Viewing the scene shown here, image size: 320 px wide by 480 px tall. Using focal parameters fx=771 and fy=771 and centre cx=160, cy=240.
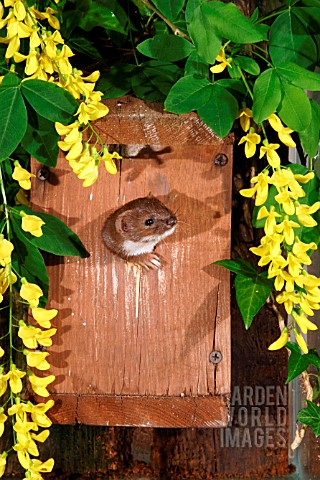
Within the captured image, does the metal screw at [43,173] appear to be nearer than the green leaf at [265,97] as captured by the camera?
No

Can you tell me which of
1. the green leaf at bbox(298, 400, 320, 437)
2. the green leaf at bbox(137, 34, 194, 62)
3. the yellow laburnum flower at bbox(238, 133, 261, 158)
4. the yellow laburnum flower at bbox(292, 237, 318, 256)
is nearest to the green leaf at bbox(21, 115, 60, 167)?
the green leaf at bbox(137, 34, 194, 62)

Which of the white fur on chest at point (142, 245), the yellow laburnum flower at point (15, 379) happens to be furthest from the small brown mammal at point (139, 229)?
the yellow laburnum flower at point (15, 379)

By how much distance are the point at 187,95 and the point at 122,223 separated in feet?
1.10

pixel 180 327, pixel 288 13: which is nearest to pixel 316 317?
pixel 180 327

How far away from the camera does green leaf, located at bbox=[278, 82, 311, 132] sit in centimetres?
107

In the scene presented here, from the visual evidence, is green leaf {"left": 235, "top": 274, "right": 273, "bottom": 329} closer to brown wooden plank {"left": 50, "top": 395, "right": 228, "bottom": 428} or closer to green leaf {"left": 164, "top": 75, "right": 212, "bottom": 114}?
brown wooden plank {"left": 50, "top": 395, "right": 228, "bottom": 428}

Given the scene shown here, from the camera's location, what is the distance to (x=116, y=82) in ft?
4.16

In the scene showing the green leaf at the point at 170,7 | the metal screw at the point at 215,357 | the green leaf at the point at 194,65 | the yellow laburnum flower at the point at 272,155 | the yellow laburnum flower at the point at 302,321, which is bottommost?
the metal screw at the point at 215,357

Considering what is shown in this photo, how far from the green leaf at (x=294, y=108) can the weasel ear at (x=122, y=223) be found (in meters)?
0.37

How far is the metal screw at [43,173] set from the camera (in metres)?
1.32

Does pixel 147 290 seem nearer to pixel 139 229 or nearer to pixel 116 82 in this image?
pixel 139 229

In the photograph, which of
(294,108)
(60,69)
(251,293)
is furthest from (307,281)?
(60,69)

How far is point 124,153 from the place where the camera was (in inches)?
51.8

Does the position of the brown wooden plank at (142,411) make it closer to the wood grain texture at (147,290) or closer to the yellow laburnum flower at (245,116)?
the wood grain texture at (147,290)
